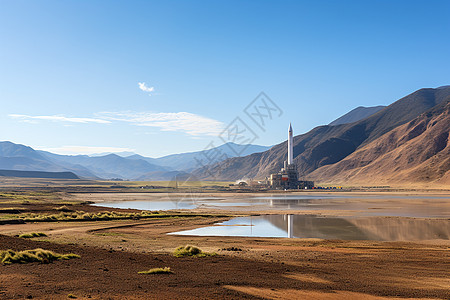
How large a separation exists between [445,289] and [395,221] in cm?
3518

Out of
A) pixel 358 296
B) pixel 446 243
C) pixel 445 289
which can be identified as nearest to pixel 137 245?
pixel 358 296

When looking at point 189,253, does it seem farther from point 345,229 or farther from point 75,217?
point 75,217

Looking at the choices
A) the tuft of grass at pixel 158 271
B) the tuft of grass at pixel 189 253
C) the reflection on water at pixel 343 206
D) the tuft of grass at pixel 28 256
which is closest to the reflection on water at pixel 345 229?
the reflection on water at pixel 343 206

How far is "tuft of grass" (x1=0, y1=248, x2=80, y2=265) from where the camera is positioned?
1830cm

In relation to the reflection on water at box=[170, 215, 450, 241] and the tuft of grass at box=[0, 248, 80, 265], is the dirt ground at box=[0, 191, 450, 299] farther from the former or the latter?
the reflection on water at box=[170, 215, 450, 241]

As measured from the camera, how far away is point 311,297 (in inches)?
563

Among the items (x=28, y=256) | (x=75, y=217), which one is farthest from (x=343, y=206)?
(x=28, y=256)

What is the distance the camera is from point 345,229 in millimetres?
40969

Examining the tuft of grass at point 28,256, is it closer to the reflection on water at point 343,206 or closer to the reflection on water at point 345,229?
the reflection on water at point 345,229

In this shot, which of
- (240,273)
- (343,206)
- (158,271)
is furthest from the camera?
(343,206)

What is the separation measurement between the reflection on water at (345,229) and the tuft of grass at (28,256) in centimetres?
1812

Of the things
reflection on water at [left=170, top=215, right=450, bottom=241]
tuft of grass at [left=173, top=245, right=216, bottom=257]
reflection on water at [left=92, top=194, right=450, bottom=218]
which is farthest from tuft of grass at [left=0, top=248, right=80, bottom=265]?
reflection on water at [left=92, top=194, right=450, bottom=218]

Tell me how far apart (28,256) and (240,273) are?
991 cm

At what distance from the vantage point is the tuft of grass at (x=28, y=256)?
18297 millimetres
